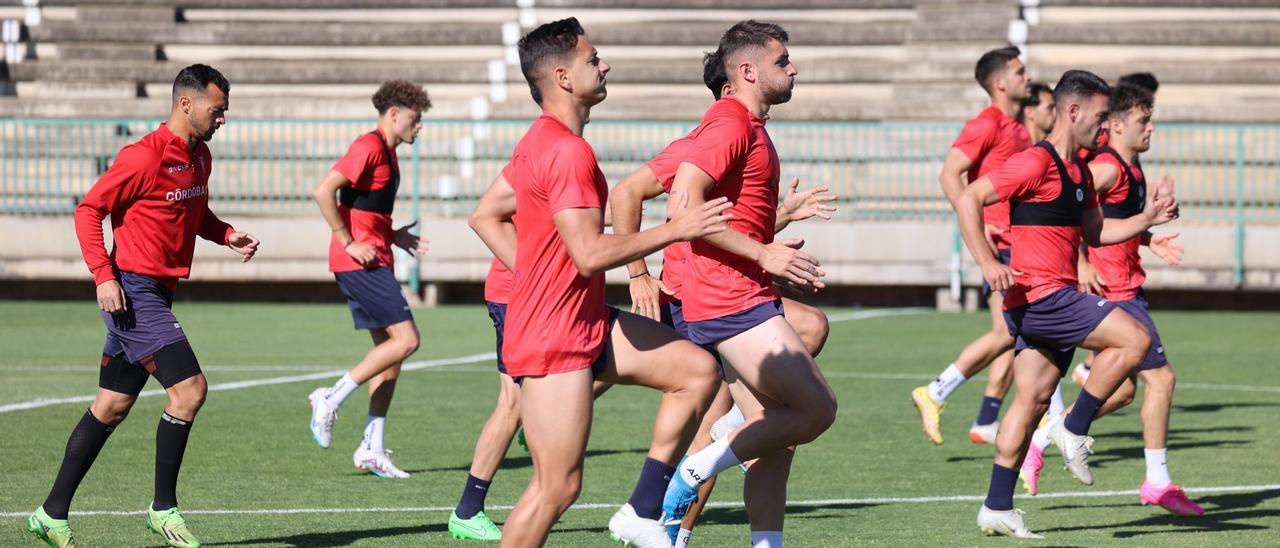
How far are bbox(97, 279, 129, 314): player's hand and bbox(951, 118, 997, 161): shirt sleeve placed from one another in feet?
17.6

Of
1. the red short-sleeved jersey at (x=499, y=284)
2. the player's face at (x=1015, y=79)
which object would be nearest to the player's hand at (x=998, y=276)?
the red short-sleeved jersey at (x=499, y=284)

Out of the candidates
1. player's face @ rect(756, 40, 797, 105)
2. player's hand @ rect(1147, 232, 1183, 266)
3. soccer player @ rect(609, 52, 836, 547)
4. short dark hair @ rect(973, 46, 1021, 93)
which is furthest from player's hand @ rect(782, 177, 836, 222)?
short dark hair @ rect(973, 46, 1021, 93)

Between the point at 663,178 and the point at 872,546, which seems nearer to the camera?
the point at 663,178

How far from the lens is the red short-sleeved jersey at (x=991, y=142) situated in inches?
423

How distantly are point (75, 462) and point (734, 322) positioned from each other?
9.19 ft

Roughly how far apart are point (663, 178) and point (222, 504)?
306cm

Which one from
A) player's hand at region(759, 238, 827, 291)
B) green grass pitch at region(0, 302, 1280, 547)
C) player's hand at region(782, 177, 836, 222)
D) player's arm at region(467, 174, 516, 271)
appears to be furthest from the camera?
green grass pitch at region(0, 302, 1280, 547)

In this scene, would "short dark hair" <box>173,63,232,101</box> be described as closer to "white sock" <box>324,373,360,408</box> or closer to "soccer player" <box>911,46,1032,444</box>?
"white sock" <box>324,373,360,408</box>

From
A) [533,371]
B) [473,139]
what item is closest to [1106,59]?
[473,139]

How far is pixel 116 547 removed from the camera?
23.6ft

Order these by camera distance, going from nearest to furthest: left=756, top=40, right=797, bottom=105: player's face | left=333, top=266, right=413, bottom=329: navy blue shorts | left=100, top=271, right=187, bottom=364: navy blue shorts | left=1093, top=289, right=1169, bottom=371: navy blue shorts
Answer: left=756, top=40, right=797, bottom=105: player's face
left=100, top=271, right=187, bottom=364: navy blue shorts
left=1093, top=289, right=1169, bottom=371: navy blue shorts
left=333, top=266, right=413, bottom=329: navy blue shorts

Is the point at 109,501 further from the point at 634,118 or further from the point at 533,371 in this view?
the point at 634,118

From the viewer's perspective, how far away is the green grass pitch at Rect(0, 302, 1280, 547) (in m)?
7.72

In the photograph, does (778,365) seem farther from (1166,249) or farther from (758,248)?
(1166,249)
